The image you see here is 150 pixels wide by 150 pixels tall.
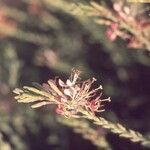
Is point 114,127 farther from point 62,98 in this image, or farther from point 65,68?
point 65,68

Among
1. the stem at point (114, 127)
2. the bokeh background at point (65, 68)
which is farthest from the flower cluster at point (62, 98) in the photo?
the bokeh background at point (65, 68)

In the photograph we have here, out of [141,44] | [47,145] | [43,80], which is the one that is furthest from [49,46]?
[141,44]

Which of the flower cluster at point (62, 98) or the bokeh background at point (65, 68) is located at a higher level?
the bokeh background at point (65, 68)

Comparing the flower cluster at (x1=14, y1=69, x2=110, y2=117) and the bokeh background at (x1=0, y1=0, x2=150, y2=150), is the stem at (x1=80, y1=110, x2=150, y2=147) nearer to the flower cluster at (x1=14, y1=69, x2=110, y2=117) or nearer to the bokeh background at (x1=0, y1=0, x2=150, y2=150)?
the flower cluster at (x1=14, y1=69, x2=110, y2=117)

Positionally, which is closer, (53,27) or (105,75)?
(105,75)

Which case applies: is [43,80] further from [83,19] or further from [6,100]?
[83,19]

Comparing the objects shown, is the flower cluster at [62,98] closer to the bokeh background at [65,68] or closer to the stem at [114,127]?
the stem at [114,127]

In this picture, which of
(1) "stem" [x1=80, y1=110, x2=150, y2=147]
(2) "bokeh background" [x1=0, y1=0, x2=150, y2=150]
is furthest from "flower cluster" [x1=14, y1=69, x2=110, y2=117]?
(2) "bokeh background" [x1=0, y1=0, x2=150, y2=150]

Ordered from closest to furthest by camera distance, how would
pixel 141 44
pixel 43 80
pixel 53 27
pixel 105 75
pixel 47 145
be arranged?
pixel 141 44, pixel 47 145, pixel 105 75, pixel 43 80, pixel 53 27
